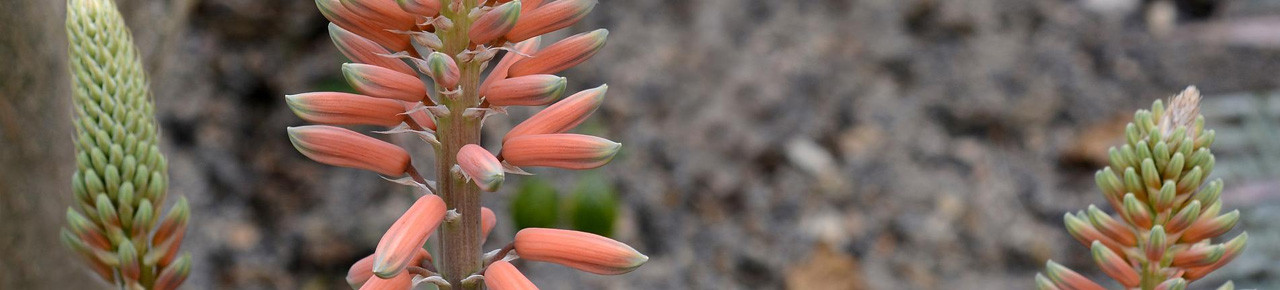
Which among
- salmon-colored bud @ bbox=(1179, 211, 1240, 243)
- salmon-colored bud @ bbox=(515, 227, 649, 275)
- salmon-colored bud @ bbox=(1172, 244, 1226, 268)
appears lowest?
salmon-colored bud @ bbox=(515, 227, 649, 275)

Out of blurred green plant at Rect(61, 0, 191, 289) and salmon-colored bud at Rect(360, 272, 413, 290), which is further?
blurred green plant at Rect(61, 0, 191, 289)

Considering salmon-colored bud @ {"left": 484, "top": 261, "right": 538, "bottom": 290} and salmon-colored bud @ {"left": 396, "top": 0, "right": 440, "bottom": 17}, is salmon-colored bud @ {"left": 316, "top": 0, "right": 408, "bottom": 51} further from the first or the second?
salmon-colored bud @ {"left": 484, "top": 261, "right": 538, "bottom": 290}

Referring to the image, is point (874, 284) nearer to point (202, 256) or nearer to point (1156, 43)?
point (1156, 43)

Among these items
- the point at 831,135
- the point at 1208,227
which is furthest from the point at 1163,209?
the point at 831,135

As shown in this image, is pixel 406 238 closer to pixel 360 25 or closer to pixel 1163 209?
pixel 360 25

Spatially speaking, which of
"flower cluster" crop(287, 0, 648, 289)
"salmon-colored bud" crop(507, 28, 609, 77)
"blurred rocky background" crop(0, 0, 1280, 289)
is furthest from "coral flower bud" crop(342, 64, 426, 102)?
"blurred rocky background" crop(0, 0, 1280, 289)

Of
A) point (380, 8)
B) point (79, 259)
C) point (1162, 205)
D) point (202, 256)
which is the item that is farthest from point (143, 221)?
point (202, 256)
